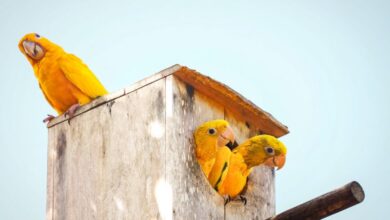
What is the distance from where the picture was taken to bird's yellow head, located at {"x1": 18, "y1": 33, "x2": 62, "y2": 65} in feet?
23.4

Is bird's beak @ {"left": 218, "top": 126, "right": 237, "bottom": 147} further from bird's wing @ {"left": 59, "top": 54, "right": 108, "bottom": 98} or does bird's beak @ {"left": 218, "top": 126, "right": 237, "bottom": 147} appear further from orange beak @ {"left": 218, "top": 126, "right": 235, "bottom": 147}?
bird's wing @ {"left": 59, "top": 54, "right": 108, "bottom": 98}

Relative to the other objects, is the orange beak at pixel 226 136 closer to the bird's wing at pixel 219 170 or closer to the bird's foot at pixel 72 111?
the bird's wing at pixel 219 170

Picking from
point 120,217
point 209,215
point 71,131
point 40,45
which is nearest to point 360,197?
point 209,215

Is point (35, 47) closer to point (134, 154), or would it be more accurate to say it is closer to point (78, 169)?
point (78, 169)

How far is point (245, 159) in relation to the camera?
6234 mm

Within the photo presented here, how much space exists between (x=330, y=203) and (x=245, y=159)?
5.44ft

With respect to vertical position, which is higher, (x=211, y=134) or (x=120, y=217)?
(x=211, y=134)

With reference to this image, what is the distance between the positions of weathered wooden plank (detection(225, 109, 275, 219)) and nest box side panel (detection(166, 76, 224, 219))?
33 centimetres

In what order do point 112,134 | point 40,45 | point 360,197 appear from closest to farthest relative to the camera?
point 360,197, point 112,134, point 40,45

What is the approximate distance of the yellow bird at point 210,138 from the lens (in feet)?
19.2

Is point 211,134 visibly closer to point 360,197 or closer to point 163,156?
point 163,156

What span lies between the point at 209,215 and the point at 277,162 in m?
0.76

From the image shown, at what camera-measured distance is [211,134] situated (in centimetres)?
587

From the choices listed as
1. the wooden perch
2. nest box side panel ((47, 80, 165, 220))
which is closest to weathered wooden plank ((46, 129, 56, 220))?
nest box side panel ((47, 80, 165, 220))
